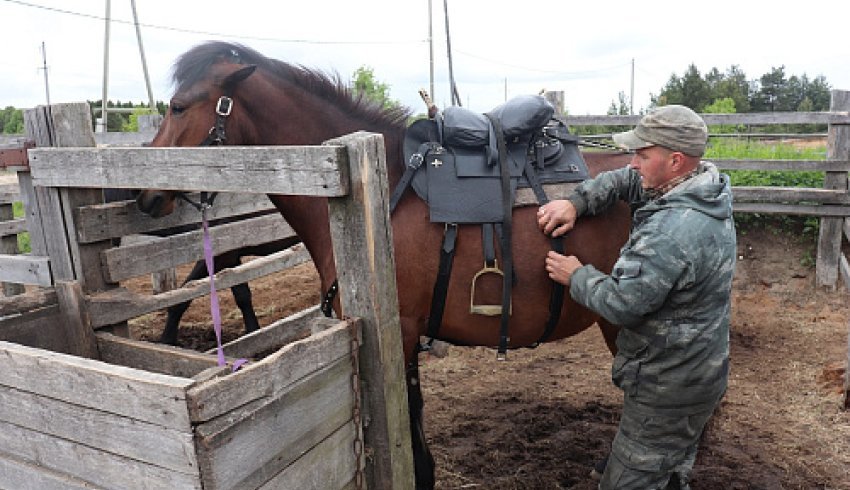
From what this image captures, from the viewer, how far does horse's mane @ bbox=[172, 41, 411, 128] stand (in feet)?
9.71

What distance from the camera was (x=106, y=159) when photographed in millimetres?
2408

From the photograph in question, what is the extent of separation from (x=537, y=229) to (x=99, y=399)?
6.13 feet

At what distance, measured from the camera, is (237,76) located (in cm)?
288

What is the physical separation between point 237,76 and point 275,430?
1817 millimetres

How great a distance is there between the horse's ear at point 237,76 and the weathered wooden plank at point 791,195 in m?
5.99

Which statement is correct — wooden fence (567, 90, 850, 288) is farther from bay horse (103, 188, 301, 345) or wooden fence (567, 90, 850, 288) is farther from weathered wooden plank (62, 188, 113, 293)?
weathered wooden plank (62, 188, 113, 293)

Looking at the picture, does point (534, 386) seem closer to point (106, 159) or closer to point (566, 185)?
point (566, 185)

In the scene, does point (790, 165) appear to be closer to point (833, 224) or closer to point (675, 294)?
point (833, 224)

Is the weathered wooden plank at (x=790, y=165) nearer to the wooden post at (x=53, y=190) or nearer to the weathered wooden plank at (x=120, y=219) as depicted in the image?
the weathered wooden plank at (x=120, y=219)

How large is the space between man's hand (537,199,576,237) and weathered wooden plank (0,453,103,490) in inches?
76.4

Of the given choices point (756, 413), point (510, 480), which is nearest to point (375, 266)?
point (510, 480)

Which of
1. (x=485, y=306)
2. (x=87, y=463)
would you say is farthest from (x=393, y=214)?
(x=87, y=463)

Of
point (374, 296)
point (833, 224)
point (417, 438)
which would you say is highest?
point (374, 296)

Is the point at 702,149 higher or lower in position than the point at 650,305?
higher
